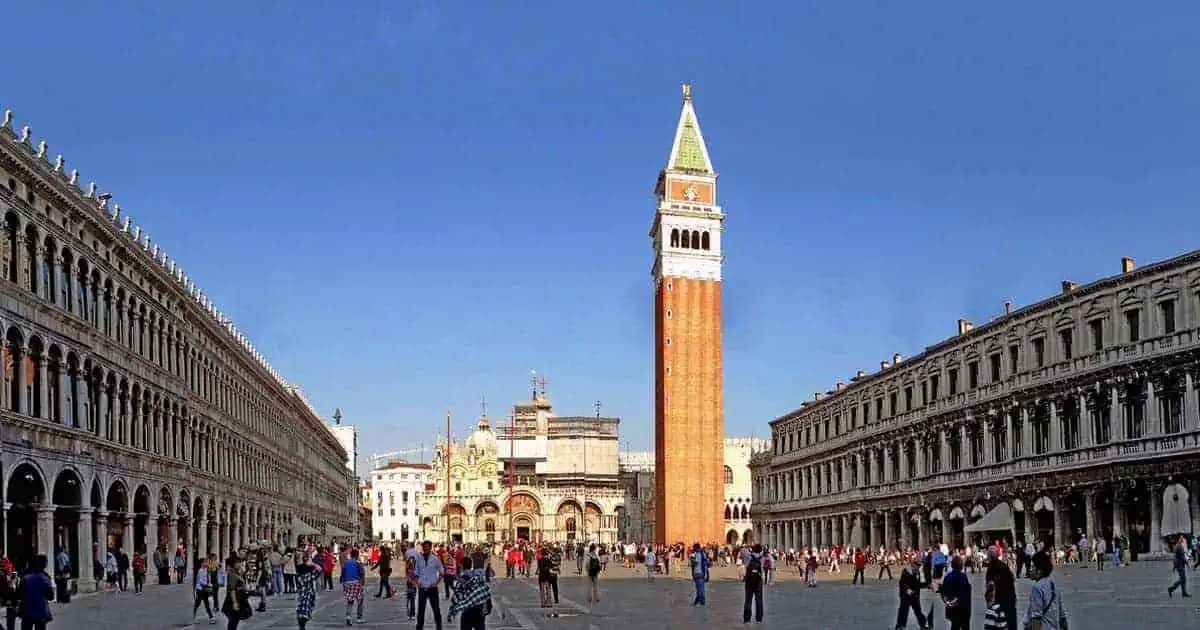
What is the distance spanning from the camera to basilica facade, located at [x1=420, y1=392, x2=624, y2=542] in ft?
449

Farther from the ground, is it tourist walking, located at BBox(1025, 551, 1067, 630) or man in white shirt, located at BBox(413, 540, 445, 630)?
tourist walking, located at BBox(1025, 551, 1067, 630)

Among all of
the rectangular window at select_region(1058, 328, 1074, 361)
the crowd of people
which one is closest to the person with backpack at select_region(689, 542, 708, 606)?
the crowd of people

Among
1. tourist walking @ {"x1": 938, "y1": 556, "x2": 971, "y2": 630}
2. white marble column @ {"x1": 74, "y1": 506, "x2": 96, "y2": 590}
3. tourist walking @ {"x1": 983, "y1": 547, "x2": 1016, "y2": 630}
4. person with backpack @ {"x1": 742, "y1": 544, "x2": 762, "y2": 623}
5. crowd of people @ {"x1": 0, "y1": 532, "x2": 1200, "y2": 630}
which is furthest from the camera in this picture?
white marble column @ {"x1": 74, "y1": 506, "x2": 96, "y2": 590}

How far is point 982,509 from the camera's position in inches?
2485

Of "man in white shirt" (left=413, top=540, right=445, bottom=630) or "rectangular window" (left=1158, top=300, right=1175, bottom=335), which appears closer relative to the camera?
"man in white shirt" (left=413, top=540, right=445, bottom=630)

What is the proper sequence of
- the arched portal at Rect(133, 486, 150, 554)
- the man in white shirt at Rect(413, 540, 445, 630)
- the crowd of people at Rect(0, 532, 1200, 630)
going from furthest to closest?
the arched portal at Rect(133, 486, 150, 554), the man in white shirt at Rect(413, 540, 445, 630), the crowd of people at Rect(0, 532, 1200, 630)

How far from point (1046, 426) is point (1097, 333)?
557 cm

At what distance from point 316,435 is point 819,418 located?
39.8 meters

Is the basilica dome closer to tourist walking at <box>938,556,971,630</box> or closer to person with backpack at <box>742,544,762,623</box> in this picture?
person with backpack at <box>742,544,762,623</box>

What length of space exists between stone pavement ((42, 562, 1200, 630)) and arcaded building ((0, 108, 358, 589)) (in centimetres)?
308

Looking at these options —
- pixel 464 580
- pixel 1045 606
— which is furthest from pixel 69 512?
pixel 1045 606

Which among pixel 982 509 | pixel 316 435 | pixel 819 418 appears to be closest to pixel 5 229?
pixel 982 509

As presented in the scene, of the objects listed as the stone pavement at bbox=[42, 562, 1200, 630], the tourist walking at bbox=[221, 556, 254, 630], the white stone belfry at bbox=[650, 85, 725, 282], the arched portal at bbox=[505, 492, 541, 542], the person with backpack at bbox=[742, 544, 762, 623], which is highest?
the white stone belfry at bbox=[650, 85, 725, 282]

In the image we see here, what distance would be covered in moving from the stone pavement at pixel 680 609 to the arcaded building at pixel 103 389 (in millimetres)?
3075
